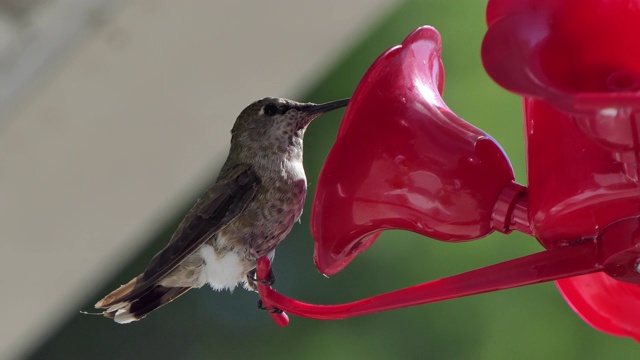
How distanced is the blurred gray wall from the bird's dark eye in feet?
0.92

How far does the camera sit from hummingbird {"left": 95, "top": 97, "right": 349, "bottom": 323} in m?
2.68

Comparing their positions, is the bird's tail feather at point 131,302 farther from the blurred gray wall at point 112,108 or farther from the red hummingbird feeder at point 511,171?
the red hummingbird feeder at point 511,171

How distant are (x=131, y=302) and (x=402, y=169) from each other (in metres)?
1.23

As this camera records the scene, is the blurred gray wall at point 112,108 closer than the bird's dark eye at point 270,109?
Yes

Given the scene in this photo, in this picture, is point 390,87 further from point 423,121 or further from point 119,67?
point 119,67

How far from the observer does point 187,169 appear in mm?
3740

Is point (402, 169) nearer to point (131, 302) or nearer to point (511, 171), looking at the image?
point (511, 171)

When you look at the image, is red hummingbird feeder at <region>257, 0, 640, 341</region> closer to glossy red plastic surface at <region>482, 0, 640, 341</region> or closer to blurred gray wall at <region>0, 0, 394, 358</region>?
glossy red plastic surface at <region>482, 0, 640, 341</region>

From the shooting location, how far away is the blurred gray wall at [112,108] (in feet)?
9.53

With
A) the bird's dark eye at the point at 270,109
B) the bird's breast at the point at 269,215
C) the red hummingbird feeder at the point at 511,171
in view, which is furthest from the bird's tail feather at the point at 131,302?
the red hummingbird feeder at the point at 511,171

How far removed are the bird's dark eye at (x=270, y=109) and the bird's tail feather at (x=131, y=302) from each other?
63 cm

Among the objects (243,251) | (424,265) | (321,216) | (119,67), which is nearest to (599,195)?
(321,216)

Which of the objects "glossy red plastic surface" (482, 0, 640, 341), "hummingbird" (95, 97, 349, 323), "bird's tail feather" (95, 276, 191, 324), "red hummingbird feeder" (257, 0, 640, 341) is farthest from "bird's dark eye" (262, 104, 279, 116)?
"glossy red plastic surface" (482, 0, 640, 341)

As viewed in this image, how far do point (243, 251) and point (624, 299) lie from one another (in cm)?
126
